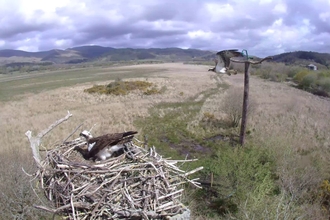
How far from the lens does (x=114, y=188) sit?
486 cm

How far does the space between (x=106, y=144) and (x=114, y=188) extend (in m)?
1.15

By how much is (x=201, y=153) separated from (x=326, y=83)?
42123 mm

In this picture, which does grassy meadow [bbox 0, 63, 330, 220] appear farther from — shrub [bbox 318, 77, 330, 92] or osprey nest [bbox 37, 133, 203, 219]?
shrub [bbox 318, 77, 330, 92]

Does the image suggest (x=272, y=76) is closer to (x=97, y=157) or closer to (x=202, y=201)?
(x=202, y=201)

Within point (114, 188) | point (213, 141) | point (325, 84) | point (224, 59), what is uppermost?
point (224, 59)

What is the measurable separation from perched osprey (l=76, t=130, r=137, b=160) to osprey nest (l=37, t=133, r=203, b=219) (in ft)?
1.25

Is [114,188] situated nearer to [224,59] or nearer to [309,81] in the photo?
[224,59]

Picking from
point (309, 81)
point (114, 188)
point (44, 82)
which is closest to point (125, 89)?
point (44, 82)

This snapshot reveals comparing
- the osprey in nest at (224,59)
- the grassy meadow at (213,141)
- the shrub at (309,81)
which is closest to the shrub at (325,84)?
the shrub at (309,81)

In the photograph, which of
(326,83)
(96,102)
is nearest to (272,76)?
(326,83)

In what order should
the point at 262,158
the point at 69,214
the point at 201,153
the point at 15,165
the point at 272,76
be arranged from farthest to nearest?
the point at 272,76
the point at 201,153
the point at 262,158
the point at 15,165
the point at 69,214

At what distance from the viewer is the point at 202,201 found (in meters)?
14.8

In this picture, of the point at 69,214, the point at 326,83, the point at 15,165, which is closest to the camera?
the point at 69,214

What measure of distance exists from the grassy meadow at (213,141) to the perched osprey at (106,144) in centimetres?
130
